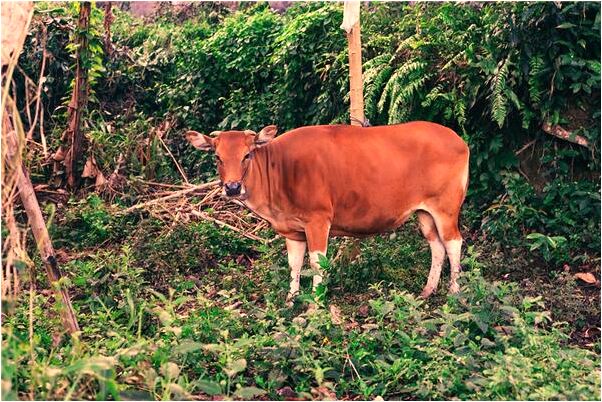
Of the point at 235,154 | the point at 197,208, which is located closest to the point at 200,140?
the point at 235,154

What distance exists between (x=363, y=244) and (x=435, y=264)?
80 centimetres

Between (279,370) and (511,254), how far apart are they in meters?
3.74

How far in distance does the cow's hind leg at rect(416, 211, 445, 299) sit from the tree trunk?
501 cm

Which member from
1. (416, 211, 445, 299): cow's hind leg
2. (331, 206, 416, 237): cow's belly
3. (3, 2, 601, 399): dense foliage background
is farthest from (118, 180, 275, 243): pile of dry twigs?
(416, 211, 445, 299): cow's hind leg

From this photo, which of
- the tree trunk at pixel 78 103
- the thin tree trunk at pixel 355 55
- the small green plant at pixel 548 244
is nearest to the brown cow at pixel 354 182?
the thin tree trunk at pixel 355 55

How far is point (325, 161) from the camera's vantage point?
8.77 meters

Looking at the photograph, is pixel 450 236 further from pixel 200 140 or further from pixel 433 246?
pixel 200 140

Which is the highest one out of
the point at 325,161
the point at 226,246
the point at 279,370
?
the point at 325,161

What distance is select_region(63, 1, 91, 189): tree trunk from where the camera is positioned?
12.0 m

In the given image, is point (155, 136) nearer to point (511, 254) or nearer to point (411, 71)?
point (411, 71)

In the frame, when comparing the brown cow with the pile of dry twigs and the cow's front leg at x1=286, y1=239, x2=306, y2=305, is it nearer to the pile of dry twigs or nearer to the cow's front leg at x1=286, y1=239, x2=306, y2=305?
the cow's front leg at x1=286, y1=239, x2=306, y2=305

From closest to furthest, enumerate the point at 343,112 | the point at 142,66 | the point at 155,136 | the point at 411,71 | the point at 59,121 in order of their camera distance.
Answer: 1. the point at 411,71
2. the point at 343,112
3. the point at 155,136
4. the point at 59,121
5. the point at 142,66

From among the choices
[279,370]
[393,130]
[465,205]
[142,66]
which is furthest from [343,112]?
[279,370]

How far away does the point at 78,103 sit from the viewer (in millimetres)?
12203
